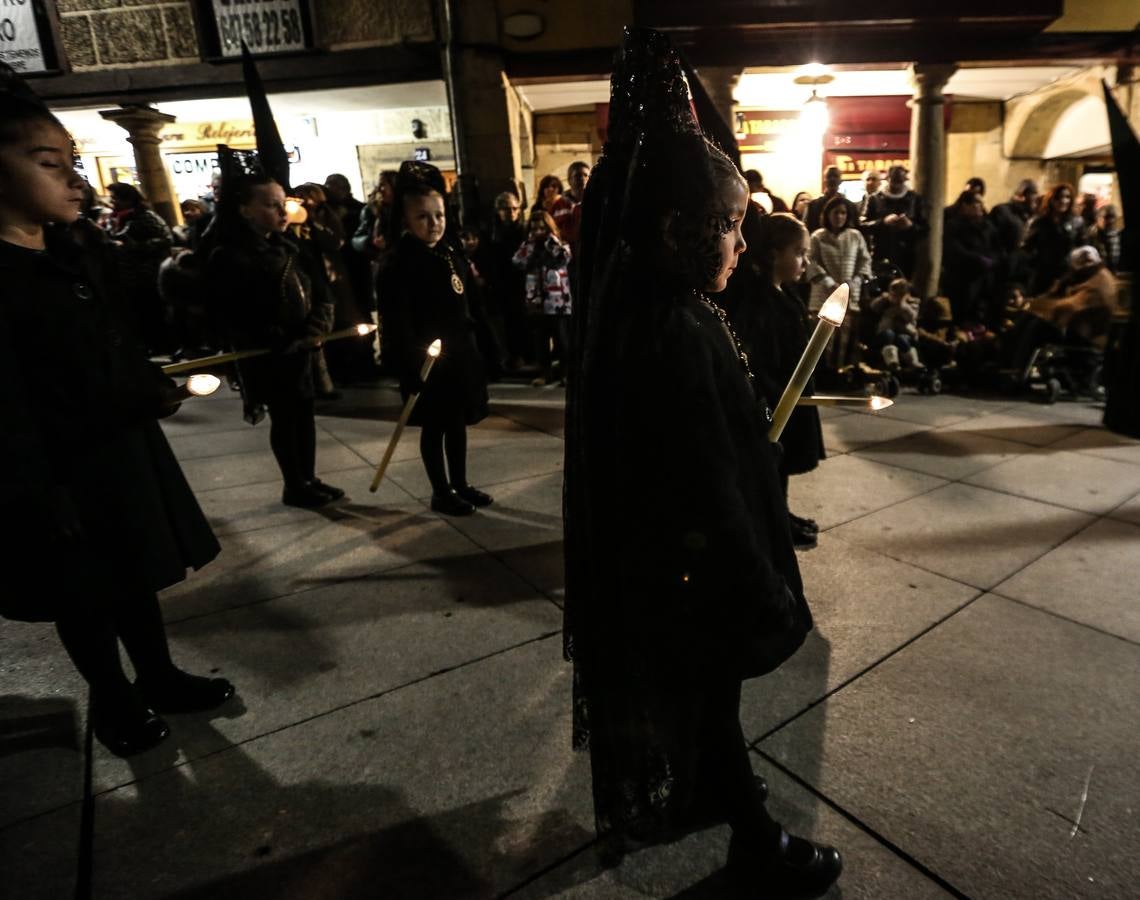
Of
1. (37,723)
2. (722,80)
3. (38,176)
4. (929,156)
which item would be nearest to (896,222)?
(929,156)

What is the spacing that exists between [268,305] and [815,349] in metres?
3.55

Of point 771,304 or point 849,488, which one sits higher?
point 771,304

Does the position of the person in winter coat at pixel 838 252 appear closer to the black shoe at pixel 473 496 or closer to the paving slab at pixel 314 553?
the black shoe at pixel 473 496

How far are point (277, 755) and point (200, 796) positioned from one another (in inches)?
9.5

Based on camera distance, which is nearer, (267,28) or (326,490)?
(326,490)

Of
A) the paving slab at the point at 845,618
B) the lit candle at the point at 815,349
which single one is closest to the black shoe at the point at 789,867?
the paving slab at the point at 845,618

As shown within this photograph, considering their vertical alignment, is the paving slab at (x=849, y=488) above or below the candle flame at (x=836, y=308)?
below

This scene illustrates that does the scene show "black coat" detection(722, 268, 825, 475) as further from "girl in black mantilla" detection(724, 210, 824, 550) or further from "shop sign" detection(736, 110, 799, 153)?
"shop sign" detection(736, 110, 799, 153)

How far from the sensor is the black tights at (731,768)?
163 centimetres

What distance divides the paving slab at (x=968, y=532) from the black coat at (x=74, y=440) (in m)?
3.37

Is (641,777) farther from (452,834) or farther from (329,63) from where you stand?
(329,63)

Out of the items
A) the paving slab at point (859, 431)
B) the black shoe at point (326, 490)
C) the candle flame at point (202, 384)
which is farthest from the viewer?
the paving slab at point (859, 431)

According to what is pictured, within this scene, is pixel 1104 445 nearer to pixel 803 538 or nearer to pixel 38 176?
pixel 803 538

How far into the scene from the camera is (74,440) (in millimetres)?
2092
